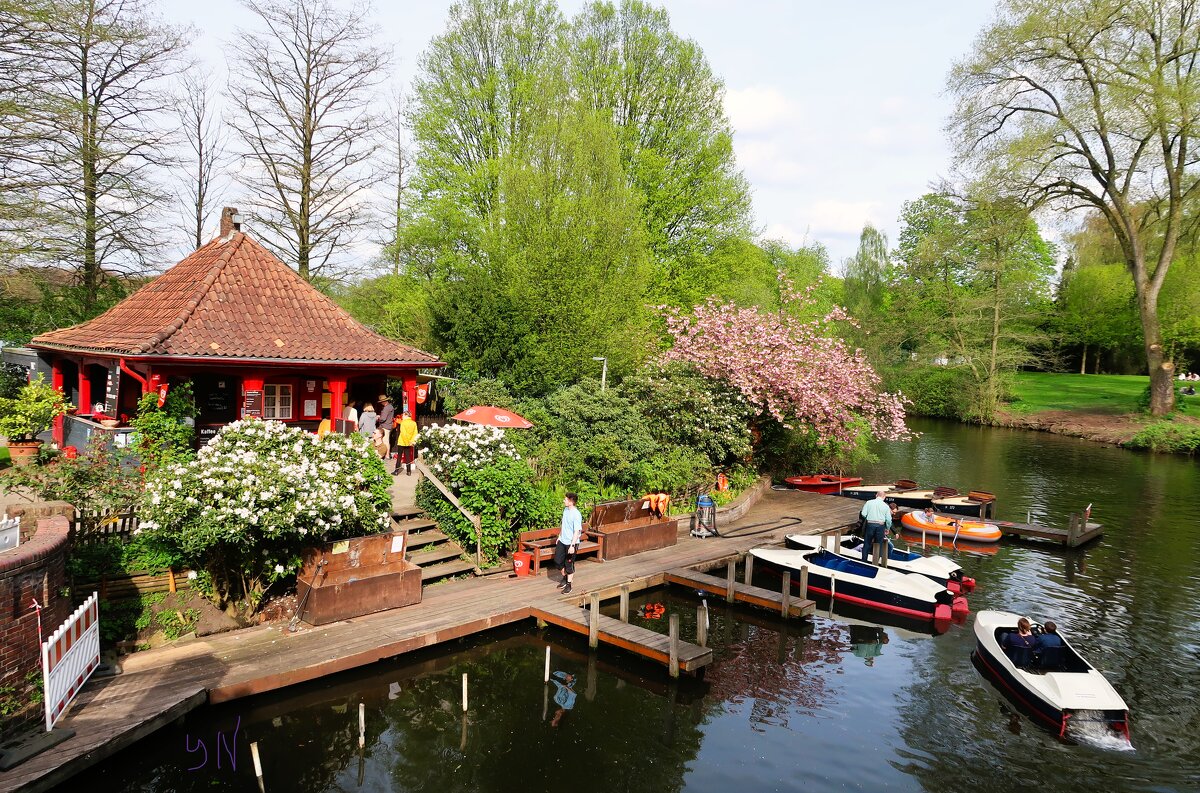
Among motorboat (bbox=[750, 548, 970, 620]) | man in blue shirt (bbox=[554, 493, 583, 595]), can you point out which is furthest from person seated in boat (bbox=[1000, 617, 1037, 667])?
man in blue shirt (bbox=[554, 493, 583, 595])

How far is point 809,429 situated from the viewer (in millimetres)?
26375

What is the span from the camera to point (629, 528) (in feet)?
59.0

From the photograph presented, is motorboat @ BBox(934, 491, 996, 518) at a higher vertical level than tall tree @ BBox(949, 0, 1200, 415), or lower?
lower

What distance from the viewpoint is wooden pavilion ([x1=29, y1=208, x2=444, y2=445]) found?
15867 mm

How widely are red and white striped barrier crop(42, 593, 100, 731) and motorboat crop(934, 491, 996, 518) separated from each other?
2447 centimetres

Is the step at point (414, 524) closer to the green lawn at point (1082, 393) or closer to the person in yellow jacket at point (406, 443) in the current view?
the person in yellow jacket at point (406, 443)

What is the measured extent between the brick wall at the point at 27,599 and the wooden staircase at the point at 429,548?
5.94 m

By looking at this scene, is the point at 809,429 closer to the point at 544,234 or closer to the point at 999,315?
the point at 544,234

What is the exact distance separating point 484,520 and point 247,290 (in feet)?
28.9

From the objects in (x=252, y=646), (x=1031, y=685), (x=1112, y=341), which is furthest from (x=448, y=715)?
(x=1112, y=341)

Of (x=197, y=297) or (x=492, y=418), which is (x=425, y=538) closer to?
(x=492, y=418)

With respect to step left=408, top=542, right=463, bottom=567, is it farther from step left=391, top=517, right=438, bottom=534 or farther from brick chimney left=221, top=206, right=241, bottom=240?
brick chimney left=221, top=206, right=241, bottom=240

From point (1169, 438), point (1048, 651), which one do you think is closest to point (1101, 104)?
A: point (1169, 438)

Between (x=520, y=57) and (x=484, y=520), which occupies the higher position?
(x=520, y=57)
